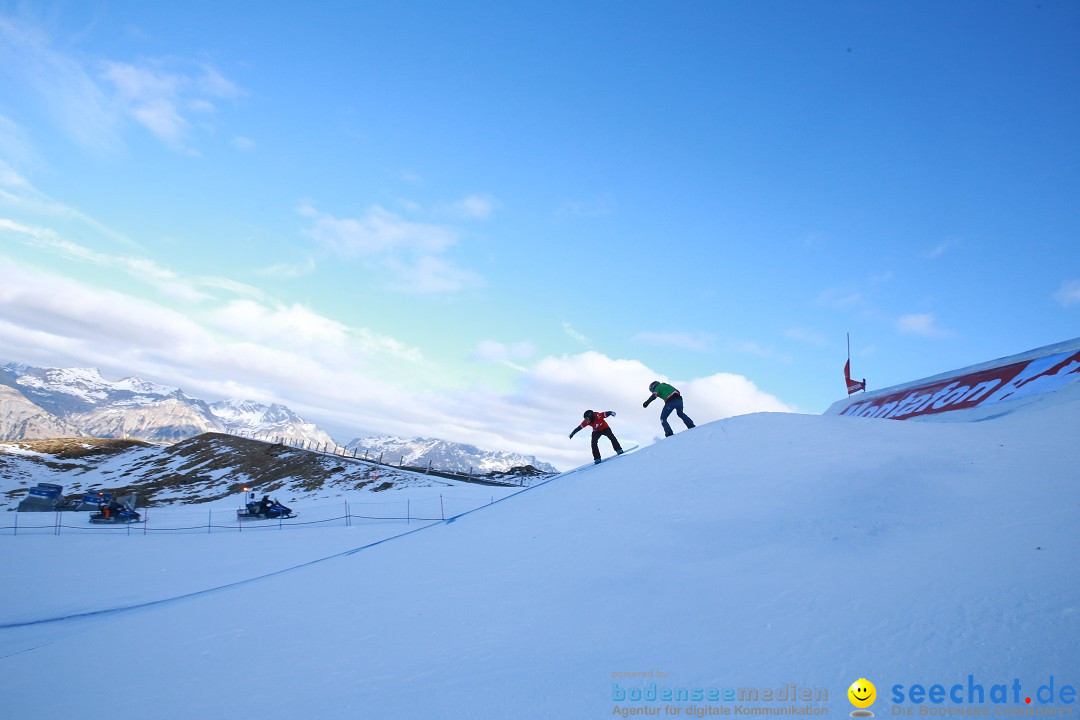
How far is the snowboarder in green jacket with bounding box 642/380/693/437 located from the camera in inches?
463

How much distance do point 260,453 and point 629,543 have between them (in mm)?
53611

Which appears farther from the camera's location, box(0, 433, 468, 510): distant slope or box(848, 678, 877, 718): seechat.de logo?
box(0, 433, 468, 510): distant slope

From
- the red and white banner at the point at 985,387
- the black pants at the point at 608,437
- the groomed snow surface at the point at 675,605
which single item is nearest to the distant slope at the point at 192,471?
the black pants at the point at 608,437

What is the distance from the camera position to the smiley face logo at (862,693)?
2.84 meters

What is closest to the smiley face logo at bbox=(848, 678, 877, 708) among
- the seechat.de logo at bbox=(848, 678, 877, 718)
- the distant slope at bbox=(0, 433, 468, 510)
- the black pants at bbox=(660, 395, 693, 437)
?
the seechat.de logo at bbox=(848, 678, 877, 718)

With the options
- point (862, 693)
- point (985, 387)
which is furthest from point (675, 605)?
point (985, 387)

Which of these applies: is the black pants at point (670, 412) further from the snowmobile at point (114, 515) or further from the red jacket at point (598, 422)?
the snowmobile at point (114, 515)

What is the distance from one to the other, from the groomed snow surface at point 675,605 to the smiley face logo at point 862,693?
4cm

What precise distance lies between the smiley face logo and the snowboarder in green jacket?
8.83 metres

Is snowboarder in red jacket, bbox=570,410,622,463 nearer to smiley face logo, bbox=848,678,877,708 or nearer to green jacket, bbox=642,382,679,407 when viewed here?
green jacket, bbox=642,382,679,407

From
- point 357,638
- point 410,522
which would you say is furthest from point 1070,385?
point 410,522

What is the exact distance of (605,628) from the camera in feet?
13.9

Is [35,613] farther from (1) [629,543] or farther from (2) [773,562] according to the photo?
(2) [773,562]

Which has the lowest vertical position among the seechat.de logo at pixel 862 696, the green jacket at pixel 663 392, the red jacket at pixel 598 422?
the seechat.de logo at pixel 862 696
